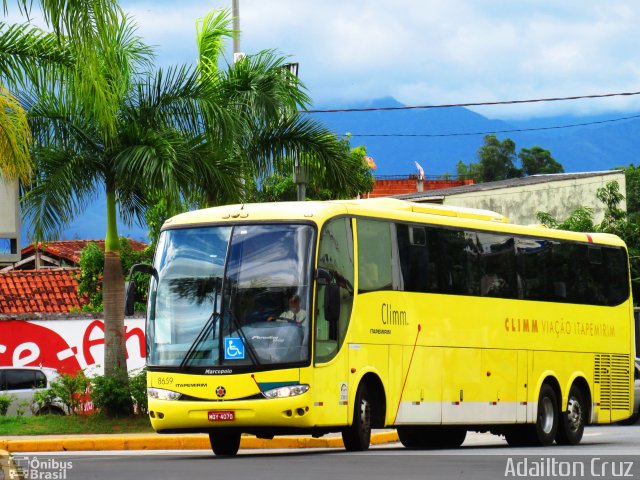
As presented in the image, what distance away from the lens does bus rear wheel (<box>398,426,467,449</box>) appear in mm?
23422

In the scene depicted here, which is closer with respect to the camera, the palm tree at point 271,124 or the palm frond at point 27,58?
the palm frond at point 27,58

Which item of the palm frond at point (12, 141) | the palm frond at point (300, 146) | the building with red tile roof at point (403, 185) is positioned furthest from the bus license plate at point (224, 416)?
the building with red tile roof at point (403, 185)

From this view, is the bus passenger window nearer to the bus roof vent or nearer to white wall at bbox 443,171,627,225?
the bus roof vent

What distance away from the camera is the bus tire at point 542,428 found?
23.5m

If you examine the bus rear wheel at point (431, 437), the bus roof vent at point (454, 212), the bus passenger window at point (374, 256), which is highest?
the bus roof vent at point (454, 212)

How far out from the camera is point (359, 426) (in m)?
19.0

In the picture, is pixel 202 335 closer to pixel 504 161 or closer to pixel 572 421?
pixel 572 421

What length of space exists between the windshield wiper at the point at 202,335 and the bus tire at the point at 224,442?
159 centimetres

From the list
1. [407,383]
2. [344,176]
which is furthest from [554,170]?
[407,383]

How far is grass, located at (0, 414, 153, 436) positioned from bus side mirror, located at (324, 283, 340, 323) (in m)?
7.98

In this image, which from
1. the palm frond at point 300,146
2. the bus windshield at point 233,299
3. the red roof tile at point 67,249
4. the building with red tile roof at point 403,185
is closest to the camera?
the bus windshield at point 233,299

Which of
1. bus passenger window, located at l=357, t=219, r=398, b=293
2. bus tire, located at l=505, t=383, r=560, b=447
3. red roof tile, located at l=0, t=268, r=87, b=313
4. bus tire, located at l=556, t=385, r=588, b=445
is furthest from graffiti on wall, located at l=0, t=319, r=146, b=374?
bus passenger window, located at l=357, t=219, r=398, b=293

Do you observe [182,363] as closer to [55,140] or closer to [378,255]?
[378,255]

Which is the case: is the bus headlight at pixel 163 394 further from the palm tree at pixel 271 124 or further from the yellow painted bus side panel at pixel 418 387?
the palm tree at pixel 271 124
